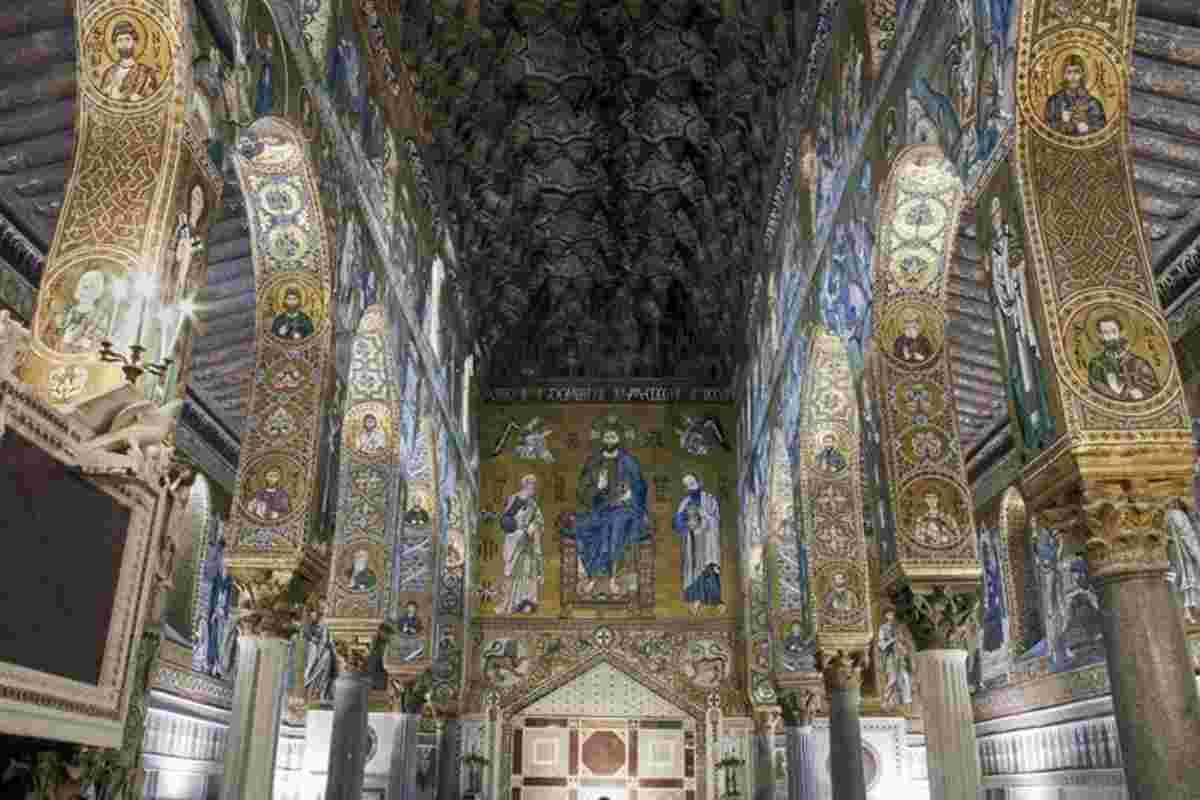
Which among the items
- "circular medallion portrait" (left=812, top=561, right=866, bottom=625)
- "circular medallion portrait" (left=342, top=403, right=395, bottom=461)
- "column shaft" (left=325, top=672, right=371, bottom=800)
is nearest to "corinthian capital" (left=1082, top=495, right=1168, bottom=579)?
"circular medallion portrait" (left=812, top=561, right=866, bottom=625)

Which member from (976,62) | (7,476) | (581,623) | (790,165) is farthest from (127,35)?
(581,623)

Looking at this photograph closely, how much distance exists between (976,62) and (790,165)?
8.50 m

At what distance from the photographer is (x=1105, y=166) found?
21.6 ft

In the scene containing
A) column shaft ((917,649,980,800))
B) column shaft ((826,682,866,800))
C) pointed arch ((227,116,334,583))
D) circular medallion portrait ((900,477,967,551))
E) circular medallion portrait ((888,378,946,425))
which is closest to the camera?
column shaft ((917,649,980,800))

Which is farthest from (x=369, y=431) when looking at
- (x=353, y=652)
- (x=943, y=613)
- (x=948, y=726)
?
(x=948, y=726)

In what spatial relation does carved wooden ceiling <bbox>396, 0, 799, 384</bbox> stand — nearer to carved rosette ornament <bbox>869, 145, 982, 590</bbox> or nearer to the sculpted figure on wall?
carved rosette ornament <bbox>869, 145, 982, 590</bbox>

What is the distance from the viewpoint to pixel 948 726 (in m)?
9.20

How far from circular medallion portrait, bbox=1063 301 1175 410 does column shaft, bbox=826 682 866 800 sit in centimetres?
768

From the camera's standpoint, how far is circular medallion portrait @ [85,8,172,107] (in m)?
6.50

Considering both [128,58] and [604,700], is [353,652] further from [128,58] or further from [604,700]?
[604,700]

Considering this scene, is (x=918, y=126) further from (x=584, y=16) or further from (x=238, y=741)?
(x=584, y=16)

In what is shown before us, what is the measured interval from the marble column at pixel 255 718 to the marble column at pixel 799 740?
9817 millimetres

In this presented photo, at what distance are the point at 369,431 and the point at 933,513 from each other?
750 centimetres

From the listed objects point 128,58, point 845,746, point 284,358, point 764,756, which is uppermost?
point 128,58
